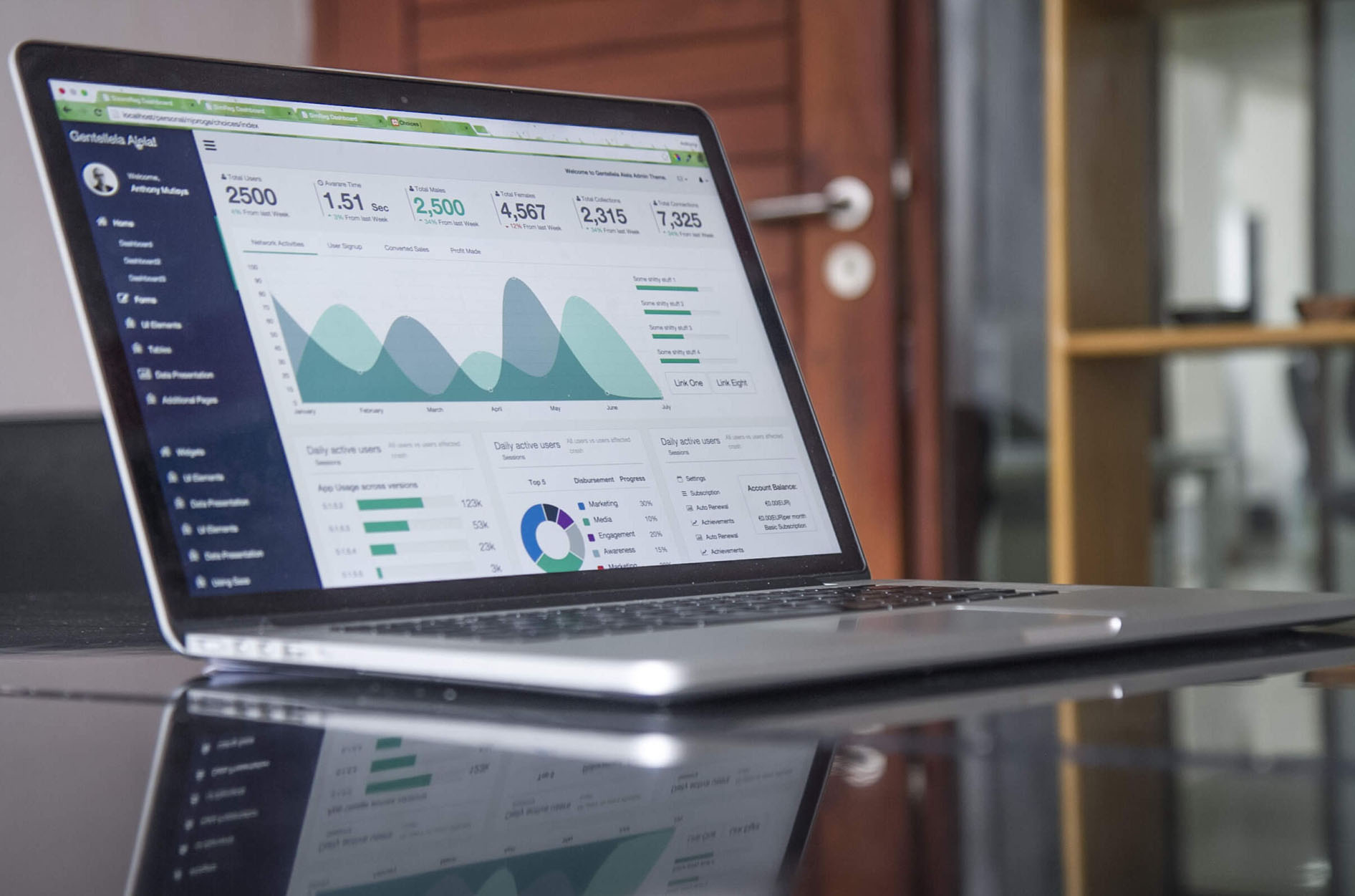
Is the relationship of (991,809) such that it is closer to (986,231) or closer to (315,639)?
(315,639)

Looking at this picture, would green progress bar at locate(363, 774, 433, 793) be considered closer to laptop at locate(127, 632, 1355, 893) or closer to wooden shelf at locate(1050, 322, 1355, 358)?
laptop at locate(127, 632, 1355, 893)

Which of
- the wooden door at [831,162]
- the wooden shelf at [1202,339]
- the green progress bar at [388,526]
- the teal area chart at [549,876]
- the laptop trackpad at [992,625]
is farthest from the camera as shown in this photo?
the wooden door at [831,162]

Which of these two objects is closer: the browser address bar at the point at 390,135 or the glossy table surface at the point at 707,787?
the glossy table surface at the point at 707,787

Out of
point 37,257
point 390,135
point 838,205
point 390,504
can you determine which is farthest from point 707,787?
point 37,257

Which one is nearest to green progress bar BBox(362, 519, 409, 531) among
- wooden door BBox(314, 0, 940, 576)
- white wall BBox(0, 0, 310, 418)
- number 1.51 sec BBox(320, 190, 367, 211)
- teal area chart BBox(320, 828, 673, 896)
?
number 1.51 sec BBox(320, 190, 367, 211)

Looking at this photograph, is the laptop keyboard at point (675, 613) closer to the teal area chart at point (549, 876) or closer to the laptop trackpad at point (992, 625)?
the laptop trackpad at point (992, 625)

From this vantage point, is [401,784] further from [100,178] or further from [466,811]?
[100,178]

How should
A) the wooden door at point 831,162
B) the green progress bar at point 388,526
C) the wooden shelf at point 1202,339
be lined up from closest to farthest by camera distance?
the green progress bar at point 388,526 < the wooden shelf at point 1202,339 < the wooden door at point 831,162

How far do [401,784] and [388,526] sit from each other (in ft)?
0.75

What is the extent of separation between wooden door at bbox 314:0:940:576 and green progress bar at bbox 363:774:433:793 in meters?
1.76

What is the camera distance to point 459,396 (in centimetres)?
59

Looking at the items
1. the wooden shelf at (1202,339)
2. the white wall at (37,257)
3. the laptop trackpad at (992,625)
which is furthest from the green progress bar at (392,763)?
the white wall at (37,257)

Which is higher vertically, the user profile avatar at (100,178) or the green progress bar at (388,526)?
the user profile avatar at (100,178)

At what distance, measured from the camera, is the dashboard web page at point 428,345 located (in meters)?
0.53
